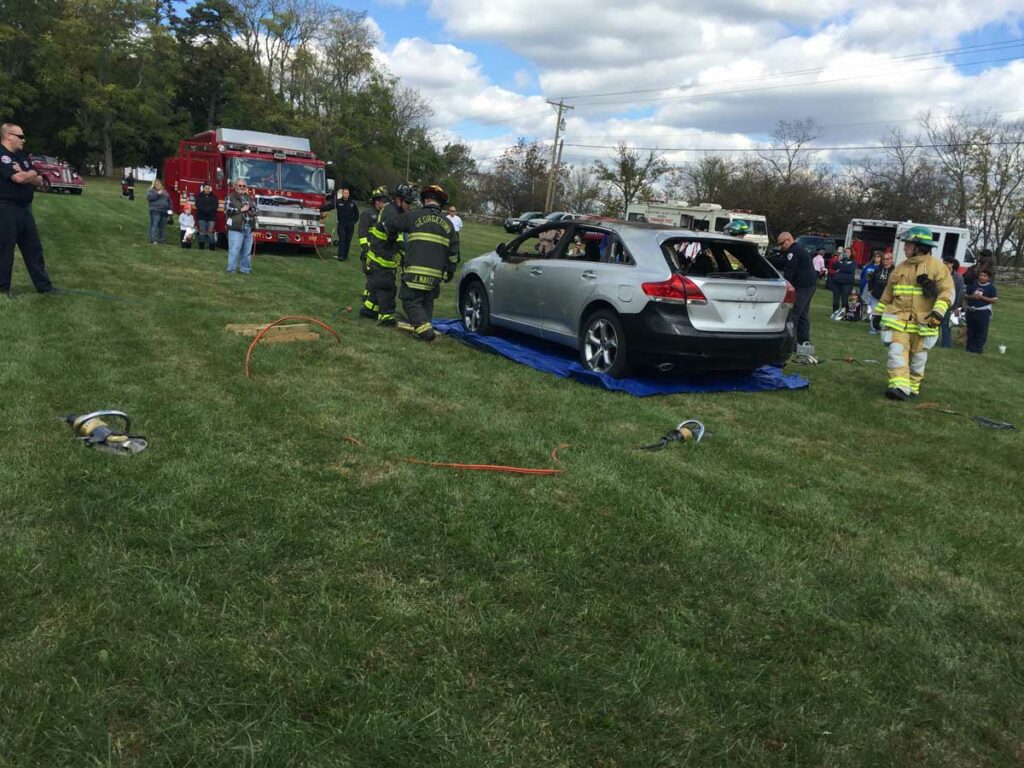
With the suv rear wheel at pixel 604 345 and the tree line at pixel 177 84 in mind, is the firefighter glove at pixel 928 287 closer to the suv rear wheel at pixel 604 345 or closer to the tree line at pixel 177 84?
the suv rear wheel at pixel 604 345

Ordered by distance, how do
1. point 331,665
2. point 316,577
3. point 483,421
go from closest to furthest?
point 331,665 < point 316,577 < point 483,421

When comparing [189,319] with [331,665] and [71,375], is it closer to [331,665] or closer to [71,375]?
[71,375]

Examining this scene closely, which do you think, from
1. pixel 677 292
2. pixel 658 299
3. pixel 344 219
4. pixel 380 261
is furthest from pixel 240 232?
pixel 677 292

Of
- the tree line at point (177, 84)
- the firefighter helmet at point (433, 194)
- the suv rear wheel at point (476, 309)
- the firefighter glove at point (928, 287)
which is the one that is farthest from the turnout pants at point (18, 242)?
the tree line at point (177, 84)

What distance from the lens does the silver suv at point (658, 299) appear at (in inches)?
260

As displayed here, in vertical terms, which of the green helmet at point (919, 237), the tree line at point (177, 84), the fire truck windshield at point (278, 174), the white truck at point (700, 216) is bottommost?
the green helmet at point (919, 237)

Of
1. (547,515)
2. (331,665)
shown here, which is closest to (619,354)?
(547,515)

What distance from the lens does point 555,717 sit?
238 centimetres

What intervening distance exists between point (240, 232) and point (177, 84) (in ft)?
185

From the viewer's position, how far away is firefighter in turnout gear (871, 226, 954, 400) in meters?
7.28

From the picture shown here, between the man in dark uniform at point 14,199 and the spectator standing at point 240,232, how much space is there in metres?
4.38

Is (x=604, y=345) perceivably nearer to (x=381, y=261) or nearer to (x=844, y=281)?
(x=381, y=261)

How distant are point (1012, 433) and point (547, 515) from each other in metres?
5.24

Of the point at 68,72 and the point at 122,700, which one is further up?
the point at 68,72
